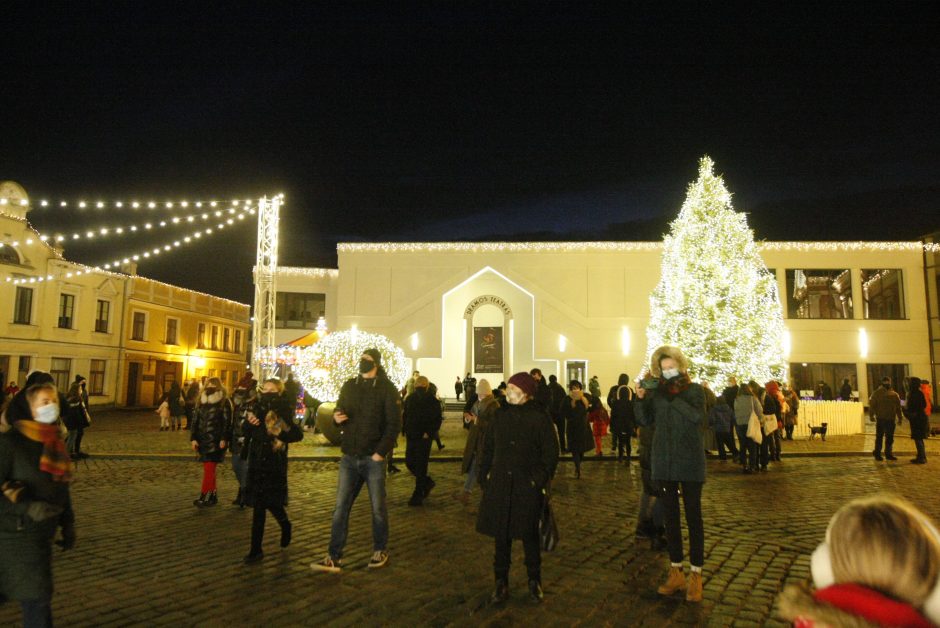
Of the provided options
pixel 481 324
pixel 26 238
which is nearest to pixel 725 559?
pixel 481 324

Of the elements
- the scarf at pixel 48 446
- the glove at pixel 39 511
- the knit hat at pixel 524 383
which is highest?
the knit hat at pixel 524 383

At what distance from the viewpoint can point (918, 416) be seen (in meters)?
13.0

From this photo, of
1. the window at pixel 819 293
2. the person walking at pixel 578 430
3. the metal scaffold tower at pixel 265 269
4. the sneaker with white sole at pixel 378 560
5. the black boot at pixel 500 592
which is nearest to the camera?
the black boot at pixel 500 592

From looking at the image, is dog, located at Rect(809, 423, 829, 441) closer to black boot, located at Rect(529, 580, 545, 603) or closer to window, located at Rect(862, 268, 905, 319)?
black boot, located at Rect(529, 580, 545, 603)

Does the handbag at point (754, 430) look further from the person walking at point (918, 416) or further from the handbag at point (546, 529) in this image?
the handbag at point (546, 529)

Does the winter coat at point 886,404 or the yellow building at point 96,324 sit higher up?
the yellow building at point 96,324

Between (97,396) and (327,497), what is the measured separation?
29744 mm

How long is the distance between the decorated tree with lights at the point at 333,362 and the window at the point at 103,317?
892 inches

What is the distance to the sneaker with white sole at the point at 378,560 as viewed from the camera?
5.54 metres

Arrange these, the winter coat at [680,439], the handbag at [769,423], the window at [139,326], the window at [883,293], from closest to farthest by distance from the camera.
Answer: the winter coat at [680,439]
the handbag at [769,423]
the window at [883,293]
the window at [139,326]

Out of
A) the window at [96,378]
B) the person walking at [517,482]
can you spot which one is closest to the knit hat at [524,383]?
the person walking at [517,482]

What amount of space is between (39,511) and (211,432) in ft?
18.0

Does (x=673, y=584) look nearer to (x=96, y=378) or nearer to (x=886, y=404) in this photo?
(x=886, y=404)

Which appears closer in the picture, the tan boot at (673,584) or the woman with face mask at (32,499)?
the woman with face mask at (32,499)
